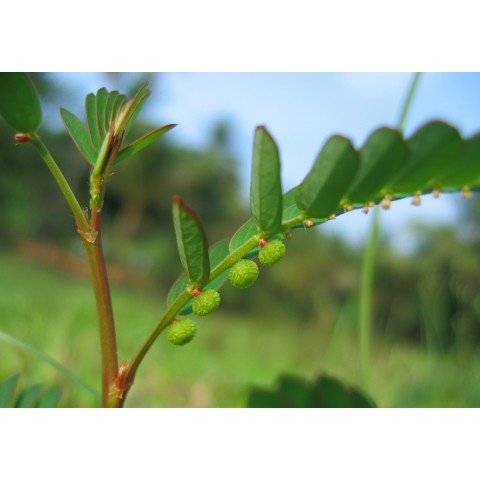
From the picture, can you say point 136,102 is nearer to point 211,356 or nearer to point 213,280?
point 213,280

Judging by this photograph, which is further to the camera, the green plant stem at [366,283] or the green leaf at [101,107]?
the green plant stem at [366,283]

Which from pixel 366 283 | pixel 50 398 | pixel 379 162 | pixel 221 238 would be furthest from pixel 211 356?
pixel 379 162

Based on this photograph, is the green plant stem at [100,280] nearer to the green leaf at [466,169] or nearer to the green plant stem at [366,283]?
the green leaf at [466,169]

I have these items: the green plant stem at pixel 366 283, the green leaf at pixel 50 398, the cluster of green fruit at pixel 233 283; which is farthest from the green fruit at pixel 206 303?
the green plant stem at pixel 366 283

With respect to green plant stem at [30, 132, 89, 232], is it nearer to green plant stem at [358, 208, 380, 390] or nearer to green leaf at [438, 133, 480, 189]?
green leaf at [438, 133, 480, 189]

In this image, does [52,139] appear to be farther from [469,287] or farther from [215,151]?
[215,151]
